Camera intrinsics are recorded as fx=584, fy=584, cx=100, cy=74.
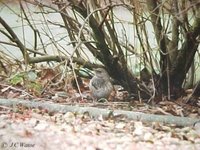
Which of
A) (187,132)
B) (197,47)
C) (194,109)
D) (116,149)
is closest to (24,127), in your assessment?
(116,149)

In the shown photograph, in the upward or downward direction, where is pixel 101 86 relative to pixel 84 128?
upward

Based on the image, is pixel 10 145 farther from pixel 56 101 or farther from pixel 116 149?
pixel 56 101

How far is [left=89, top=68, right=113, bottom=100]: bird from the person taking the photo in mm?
3111

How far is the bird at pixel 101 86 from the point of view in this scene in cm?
311

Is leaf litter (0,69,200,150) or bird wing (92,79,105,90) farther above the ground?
bird wing (92,79,105,90)

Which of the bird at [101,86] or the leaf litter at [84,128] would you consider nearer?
the leaf litter at [84,128]

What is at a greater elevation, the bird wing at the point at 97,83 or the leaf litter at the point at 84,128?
the bird wing at the point at 97,83

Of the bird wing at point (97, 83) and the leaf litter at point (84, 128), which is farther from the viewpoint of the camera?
the bird wing at point (97, 83)

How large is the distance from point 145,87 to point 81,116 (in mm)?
806

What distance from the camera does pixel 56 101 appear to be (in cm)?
302

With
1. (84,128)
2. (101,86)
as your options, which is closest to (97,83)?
(101,86)

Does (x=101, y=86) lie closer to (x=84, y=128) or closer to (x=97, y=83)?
(x=97, y=83)

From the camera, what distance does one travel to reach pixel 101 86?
311cm

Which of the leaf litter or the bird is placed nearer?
the leaf litter
